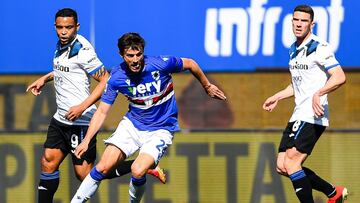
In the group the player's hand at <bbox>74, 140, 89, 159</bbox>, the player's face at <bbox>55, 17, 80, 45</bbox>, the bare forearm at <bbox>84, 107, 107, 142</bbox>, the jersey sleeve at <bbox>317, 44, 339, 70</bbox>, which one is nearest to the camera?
the player's hand at <bbox>74, 140, 89, 159</bbox>

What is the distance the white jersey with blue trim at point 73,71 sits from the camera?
1048 centimetres

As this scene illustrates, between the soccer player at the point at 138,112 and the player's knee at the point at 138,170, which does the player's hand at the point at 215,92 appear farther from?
the player's knee at the point at 138,170

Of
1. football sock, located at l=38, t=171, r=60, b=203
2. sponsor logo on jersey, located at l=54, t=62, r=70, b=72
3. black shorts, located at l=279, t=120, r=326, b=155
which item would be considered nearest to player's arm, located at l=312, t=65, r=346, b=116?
black shorts, located at l=279, t=120, r=326, b=155

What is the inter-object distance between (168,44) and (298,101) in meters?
2.53

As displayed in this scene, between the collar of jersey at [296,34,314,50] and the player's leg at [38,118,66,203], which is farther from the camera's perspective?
the player's leg at [38,118,66,203]

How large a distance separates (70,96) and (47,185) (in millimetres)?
853

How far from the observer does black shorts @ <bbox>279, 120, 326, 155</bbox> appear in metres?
10.2

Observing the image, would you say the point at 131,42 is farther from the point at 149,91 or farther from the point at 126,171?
the point at 126,171

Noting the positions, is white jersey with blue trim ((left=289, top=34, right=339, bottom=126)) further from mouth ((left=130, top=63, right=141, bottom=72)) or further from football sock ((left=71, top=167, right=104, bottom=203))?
football sock ((left=71, top=167, right=104, bottom=203))

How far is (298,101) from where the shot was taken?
10.3 meters

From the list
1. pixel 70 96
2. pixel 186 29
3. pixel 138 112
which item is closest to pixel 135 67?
pixel 138 112

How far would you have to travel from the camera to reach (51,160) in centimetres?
1071

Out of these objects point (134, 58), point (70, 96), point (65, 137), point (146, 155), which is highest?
point (134, 58)

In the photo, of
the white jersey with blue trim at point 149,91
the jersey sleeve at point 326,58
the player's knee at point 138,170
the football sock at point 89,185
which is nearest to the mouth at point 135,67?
the white jersey with blue trim at point 149,91
